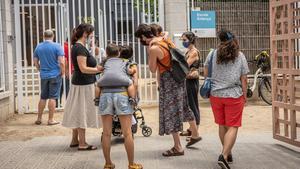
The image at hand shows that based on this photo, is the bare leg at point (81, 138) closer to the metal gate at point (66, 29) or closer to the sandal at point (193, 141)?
the sandal at point (193, 141)

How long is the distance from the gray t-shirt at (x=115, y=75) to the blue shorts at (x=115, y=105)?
0.42ft

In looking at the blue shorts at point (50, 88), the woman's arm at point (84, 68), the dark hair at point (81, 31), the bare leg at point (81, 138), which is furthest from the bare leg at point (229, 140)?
the blue shorts at point (50, 88)

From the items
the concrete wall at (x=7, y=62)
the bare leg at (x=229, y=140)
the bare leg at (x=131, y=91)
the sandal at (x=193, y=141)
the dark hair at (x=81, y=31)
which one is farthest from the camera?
the concrete wall at (x=7, y=62)

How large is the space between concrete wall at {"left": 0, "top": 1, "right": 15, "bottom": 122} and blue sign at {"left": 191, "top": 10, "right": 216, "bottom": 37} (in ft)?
15.0

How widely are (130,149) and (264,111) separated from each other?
6471 mm

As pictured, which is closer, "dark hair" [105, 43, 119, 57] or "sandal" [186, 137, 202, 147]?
"dark hair" [105, 43, 119, 57]

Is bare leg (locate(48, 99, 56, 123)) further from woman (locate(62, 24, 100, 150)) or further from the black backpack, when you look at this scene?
the black backpack

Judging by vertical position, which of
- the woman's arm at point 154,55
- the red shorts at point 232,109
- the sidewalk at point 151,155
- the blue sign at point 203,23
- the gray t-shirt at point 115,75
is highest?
the blue sign at point 203,23

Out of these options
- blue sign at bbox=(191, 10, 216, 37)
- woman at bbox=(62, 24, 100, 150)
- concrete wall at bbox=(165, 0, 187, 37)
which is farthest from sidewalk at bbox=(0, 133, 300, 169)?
blue sign at bbox=(191, 10, 216, 37)

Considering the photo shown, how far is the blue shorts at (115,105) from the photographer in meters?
5.95

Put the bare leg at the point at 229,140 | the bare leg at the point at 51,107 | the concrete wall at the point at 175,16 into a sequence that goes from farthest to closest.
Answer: the concrete wall at the point at 175,16 → the bare leg at the point at 51,107 → the bare leg at the point at 229,140

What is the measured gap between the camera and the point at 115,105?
5.96m

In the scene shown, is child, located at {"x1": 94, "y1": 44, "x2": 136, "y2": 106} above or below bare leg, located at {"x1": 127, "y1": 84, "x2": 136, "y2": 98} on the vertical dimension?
above

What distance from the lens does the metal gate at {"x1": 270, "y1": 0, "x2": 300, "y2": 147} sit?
24.0 ft
